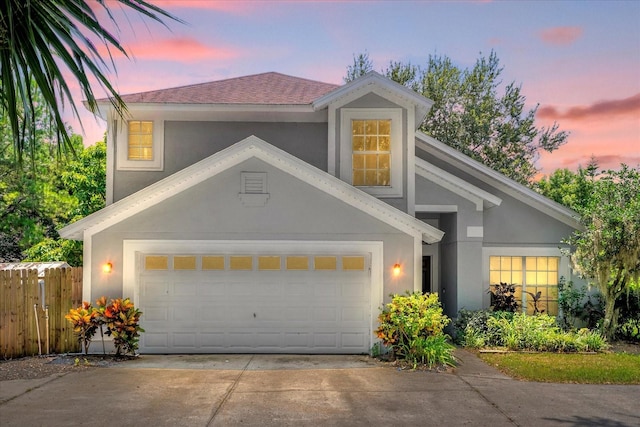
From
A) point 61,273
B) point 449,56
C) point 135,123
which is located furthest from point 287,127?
point 449,56

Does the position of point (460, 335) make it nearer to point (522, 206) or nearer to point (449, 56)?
point (522, 206)

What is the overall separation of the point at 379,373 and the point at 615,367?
15.5ft

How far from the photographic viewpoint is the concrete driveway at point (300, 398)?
8.08 meters

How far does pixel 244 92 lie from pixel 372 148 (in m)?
3.76

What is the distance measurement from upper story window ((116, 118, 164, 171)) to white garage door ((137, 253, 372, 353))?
2.65 meters

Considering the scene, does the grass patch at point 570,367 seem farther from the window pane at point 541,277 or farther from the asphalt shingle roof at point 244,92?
the asphalt shingle roof at point 244,92

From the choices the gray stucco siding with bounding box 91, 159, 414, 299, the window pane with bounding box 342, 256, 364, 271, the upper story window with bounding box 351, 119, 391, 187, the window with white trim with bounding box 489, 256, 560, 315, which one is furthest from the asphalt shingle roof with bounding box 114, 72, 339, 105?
the window with white trim with bounding box 489, 256, 560, 315

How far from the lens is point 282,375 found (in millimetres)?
10852

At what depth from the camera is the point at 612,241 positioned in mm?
14789

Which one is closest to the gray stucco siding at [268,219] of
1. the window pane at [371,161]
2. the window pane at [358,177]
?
the window pane at [358,177]

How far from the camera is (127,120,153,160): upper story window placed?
14.7m

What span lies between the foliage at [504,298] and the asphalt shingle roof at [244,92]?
687 centimetres

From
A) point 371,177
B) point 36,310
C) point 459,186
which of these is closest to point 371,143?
point 371,177

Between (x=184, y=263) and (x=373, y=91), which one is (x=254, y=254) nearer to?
(x=184, y=263)
